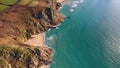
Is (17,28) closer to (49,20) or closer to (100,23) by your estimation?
(49,20)

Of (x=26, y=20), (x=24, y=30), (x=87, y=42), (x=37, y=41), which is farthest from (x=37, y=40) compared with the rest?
(x=87, y=42)

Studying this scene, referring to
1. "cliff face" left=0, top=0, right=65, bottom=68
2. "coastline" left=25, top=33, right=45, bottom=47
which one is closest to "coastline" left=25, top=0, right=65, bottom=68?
"coastline" left=25, top=33, right=45, bottom=47

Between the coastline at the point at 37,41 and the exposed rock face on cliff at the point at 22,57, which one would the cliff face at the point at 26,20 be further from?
the exposed rock face on cliff at the point at 22,57

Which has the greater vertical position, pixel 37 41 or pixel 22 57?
pixel 22 57

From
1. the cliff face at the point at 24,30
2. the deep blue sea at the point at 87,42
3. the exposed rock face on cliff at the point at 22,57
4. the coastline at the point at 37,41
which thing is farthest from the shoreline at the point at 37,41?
the exposed rock face on cliff at the point at 22,57

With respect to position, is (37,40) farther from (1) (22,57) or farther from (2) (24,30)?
(1) (22,57)

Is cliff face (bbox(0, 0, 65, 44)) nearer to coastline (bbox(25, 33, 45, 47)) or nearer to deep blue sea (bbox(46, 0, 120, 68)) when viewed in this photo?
coastline (bbox(25, 33, 45, 47))

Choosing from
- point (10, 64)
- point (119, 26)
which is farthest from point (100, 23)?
point (10, 64)
